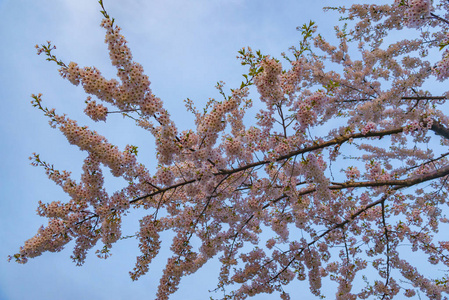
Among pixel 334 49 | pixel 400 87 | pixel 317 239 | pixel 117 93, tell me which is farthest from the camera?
pixel 334 49

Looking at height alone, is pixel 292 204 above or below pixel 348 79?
below

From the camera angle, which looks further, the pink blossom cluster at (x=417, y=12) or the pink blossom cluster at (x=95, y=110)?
the pink blossom cluster at (x=417, y=12)

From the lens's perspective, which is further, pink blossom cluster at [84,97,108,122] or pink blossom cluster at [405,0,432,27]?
Result: pink blossom cluster at [405,0,432,27]

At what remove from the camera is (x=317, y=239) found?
25.1 feet

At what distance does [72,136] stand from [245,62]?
315 centimetres

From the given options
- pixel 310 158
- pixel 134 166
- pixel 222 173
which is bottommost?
pixel 310 158

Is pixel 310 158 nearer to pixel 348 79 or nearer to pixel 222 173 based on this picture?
pixel 222 173

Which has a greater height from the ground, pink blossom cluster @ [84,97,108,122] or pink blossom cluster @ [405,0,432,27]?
pink blossom cluster @ [84,97,108,122]

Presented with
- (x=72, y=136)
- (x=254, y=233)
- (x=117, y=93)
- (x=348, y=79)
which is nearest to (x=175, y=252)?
(x=254, y=233)

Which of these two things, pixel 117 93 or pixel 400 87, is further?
pixel 400 87

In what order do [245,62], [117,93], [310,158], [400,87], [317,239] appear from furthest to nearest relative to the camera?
[317,239] < [400,87] < [310,158] < [245,62] < [117,93]

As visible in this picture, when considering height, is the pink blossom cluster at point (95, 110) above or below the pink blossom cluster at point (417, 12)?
above

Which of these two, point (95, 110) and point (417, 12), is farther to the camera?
point (417, 12)

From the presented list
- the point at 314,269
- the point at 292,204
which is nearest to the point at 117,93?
the point at 292,204
